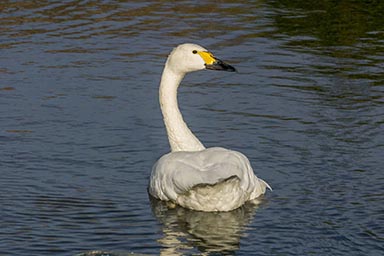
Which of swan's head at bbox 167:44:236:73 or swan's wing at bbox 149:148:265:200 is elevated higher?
swan's head at bbox 167:44:236:73

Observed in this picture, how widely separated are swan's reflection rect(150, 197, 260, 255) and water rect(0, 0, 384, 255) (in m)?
0.02

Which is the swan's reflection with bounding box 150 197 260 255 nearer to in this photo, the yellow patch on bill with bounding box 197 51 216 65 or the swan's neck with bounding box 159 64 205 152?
the swan's neck with bounding box 159 64 205 152

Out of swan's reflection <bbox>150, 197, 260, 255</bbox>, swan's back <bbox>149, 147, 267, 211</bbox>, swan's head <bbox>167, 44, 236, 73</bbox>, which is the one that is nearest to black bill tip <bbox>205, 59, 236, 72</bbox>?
swan's head <bbox>167, 44, 236, 73</bbox>

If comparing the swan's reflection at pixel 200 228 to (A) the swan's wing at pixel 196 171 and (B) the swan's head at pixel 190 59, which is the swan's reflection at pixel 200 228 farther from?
(B) the swan's head at pixel 190 59

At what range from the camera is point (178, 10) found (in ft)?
60.2

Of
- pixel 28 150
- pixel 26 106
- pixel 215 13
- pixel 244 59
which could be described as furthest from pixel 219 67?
pixel 215 13

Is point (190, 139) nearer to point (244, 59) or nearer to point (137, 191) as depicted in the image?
point (137, 191)

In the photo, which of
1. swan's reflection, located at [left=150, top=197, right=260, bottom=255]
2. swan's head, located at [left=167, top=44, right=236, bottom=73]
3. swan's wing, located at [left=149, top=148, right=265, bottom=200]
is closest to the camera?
swan's reflection, located at [left=150, top=197, right=260, bottom=255]

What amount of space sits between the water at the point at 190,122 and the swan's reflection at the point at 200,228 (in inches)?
0.7

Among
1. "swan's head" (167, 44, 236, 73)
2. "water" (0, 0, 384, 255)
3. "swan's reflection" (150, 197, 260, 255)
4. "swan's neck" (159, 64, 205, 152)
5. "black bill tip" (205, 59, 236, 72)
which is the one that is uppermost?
"swan's head" (167, 44, 236, 73)

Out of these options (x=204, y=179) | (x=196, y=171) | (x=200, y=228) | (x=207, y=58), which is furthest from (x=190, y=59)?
(x=200, y=228)

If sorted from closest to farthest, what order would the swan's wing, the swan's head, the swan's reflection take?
the swan's reflection, the swan's wing, the swan's head

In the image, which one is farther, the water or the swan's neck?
the swan's neck

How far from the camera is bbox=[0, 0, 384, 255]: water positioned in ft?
29.9
